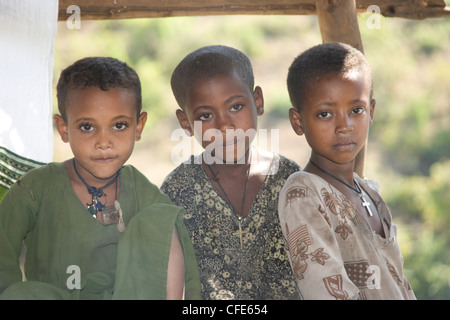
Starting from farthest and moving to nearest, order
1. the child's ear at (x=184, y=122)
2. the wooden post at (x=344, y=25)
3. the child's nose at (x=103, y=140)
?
the wooden post at (x=344, y=25), the child's ear at (x=184, y=122), the child's nose at (x=103, y=140)

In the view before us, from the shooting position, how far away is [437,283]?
25.0 ft

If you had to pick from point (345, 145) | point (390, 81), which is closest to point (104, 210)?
point (345, 145)

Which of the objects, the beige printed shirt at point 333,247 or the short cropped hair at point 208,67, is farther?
the short cropped hair at point 208,67

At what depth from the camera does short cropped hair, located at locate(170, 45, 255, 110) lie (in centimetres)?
269

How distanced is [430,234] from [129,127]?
634 centimetres

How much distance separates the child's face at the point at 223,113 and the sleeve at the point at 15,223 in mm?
735

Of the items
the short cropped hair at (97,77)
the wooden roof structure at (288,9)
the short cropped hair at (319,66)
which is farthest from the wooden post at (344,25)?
the short cropped hair at (97,77)

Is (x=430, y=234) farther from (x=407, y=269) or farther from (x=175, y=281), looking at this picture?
(x=175, y=281)

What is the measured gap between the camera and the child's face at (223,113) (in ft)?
8.61

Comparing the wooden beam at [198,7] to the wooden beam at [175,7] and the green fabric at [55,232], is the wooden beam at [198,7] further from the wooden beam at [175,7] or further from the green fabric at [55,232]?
the green fabric at [55,232]

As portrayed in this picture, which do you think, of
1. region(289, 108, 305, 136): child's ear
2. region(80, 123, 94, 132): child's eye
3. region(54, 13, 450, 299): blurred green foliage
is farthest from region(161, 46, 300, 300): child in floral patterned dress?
region(54, 13, 450, 299): blurred green foliage

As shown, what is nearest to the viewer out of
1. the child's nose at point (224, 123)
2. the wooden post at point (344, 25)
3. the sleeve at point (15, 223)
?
the sleeve at point (15, 223)

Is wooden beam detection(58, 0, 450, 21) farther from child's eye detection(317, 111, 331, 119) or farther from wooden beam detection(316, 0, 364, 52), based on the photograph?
child's eye detection(317, 111, 331, 119)
